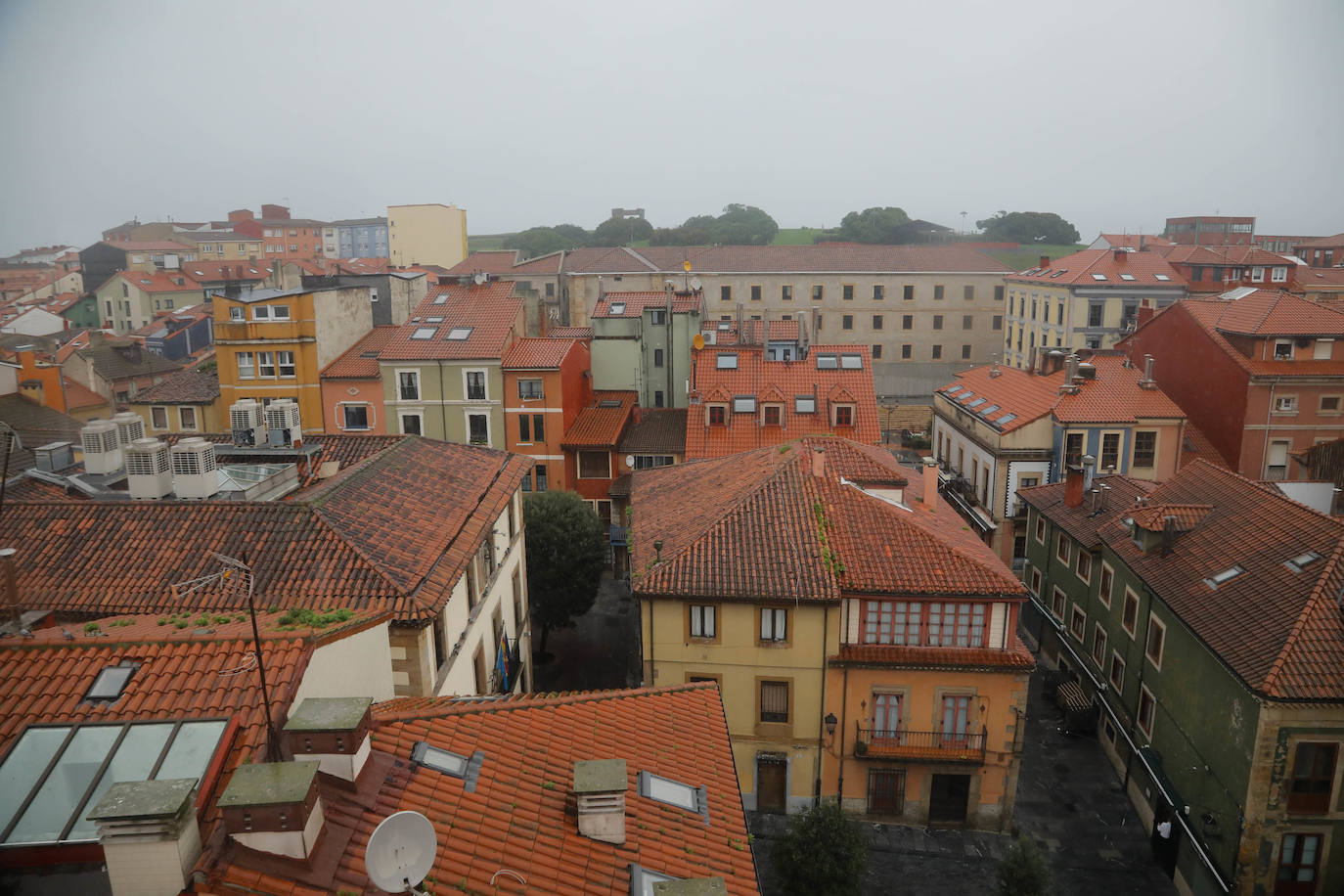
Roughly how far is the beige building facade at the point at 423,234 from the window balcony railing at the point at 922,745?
85630 mm

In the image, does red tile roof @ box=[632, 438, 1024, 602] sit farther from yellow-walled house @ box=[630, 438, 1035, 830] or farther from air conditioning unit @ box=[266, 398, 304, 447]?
air conditioning unit @ box=[266, 398, 304, 447]

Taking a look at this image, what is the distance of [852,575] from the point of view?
21.1m

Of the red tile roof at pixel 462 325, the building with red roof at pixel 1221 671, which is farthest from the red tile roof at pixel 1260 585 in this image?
the red tile roof at pixel 462 325

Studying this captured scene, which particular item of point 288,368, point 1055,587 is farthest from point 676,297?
point 1055,587

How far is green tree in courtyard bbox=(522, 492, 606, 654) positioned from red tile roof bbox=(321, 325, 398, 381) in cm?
1631

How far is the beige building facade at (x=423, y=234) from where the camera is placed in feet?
313

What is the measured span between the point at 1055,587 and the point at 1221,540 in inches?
326

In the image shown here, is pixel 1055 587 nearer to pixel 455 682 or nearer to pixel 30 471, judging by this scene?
pixel 455 682

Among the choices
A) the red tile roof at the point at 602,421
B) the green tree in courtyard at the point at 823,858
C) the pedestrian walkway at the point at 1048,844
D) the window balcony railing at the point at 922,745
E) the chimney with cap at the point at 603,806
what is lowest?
the pedestrian walkway at the point at 1048,844

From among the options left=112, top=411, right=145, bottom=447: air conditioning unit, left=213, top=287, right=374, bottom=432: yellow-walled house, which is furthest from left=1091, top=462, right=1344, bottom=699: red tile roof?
left=213, top=287, right=374, bottom=432: yellow-walled house

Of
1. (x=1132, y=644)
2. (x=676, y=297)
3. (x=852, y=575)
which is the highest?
(x=676, y=297)

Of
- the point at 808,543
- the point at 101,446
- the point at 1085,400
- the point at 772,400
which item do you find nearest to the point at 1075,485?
the point at 1085,400

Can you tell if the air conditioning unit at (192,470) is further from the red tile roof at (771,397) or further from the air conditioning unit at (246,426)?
the red tile roof at (771,397)

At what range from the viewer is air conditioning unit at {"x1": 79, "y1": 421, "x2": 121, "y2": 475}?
71.3 ft
